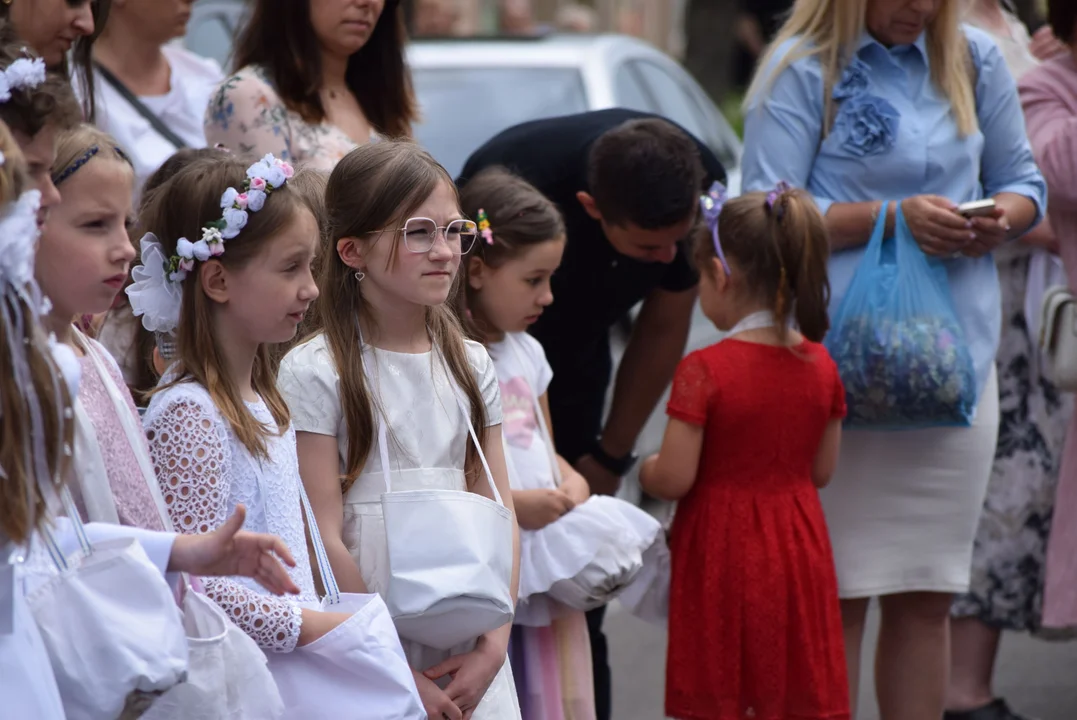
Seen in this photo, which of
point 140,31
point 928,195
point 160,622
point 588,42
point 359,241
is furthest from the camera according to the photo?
point 588,42

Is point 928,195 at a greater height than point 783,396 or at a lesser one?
greater

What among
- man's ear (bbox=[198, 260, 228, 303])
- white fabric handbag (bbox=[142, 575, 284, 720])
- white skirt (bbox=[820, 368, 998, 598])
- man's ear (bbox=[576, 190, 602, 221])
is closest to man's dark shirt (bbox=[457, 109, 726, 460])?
man's ear (bbox=[576, 190, 602, 221])

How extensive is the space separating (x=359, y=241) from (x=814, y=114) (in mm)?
1585

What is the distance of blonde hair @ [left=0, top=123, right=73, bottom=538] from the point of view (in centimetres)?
204

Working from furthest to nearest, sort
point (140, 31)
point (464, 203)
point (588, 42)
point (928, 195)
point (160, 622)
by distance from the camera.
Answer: point (588, 42), point (140, 31), point (928, 195), point (464, 203), point (160, 622)

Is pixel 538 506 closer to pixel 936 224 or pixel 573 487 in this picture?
pixel 573 487

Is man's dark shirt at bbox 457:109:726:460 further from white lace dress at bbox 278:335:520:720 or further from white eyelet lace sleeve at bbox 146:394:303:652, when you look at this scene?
white eyelet lace sleeve at bbox 146:394:303:652

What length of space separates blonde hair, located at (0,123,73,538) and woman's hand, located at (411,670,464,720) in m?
1.00

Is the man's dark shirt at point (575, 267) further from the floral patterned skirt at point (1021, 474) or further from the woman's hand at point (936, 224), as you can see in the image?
the floral patterned skirt at point (1021, 474)

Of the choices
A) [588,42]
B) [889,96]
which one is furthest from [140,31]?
[588,42]

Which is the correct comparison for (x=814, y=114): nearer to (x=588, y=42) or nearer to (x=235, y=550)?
(x=235, y=550)

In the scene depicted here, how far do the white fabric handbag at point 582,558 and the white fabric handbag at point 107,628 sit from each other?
1.40 metres

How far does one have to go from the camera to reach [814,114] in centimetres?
411

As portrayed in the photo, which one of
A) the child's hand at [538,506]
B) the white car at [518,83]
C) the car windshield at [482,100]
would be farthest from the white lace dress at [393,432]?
the car windshield at [482,100]
